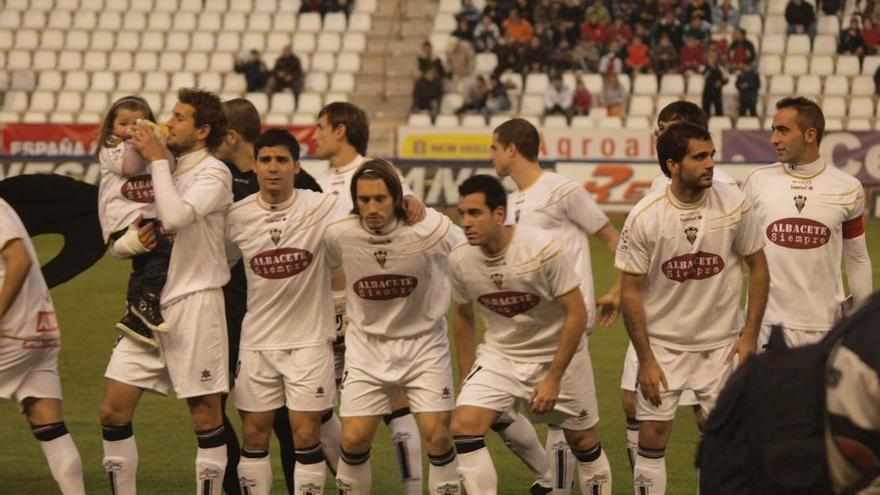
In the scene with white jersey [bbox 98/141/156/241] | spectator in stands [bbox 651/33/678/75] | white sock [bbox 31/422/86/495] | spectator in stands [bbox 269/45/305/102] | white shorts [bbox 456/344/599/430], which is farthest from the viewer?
spectator in stands [bbox 269/45/305/102]

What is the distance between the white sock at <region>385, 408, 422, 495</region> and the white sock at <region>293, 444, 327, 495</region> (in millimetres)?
544

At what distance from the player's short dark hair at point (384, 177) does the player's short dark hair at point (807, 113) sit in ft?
6.76

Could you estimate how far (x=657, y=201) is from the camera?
6484 mm

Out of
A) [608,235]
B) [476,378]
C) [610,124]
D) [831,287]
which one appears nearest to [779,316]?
[831,287]

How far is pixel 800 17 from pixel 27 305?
72.8ft

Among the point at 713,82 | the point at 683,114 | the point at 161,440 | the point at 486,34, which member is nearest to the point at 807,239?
the point at 683,114

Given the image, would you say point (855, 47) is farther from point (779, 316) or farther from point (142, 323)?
point (142, 323)

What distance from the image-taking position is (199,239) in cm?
663

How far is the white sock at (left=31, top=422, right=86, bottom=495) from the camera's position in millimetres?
6488

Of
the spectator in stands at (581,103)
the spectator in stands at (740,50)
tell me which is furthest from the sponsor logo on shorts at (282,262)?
the spectator in stands at (740,50)

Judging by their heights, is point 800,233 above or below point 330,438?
above

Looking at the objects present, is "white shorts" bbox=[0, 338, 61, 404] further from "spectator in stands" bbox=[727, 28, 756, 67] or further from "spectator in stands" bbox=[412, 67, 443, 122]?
"spectator in stands" bbox=[727, 28, 756, 67]

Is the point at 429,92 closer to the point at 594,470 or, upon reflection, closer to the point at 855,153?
the point at 855,153

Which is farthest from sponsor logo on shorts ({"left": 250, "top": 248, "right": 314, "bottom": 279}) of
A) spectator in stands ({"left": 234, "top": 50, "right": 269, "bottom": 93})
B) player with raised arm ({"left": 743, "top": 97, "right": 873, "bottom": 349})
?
spectator in stands ({"left": 234, "top": 50, "right": 269, "bottom": 93})
